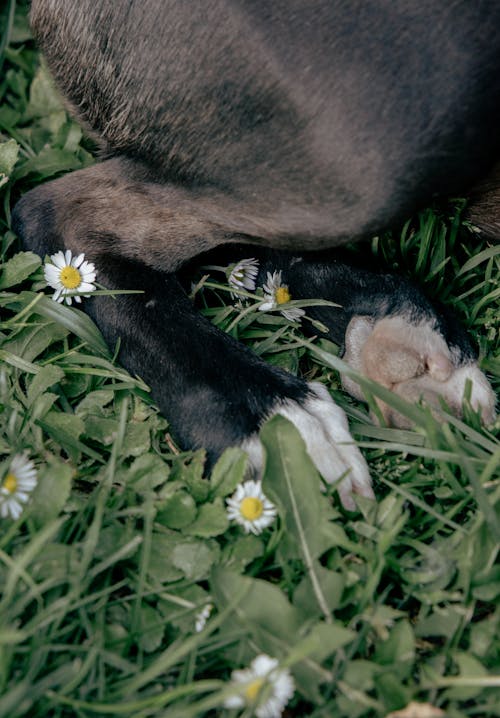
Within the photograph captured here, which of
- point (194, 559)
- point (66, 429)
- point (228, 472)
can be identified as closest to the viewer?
point (194, 559)

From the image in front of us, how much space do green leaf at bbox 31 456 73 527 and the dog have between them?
1.04ft

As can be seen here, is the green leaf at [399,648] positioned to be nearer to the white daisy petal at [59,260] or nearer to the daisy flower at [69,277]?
the daisy flower at [69,277]

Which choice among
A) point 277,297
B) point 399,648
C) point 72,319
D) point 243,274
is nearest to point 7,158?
point 72,319

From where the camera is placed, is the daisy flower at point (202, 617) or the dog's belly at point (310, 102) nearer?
the daisy flower at point (202, 617)

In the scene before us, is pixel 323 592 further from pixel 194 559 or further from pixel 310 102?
pixel 310 102

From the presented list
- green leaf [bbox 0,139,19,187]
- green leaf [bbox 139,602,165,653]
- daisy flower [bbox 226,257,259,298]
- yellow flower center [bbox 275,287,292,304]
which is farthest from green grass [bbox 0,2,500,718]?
green leaf [bbox 0,139,19,187]

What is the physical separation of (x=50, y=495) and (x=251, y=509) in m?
0.39

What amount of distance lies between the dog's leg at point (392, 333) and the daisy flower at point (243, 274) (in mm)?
28

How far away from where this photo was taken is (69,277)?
1993 mm

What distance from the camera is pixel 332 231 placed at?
1.74 metres

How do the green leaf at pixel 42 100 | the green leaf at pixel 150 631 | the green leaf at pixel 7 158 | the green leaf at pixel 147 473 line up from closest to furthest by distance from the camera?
the green leaf at pixel 150 631, the green leaf at pixel 147 473, the green leaf at pixel 7 158, the green leaf at pixel 42 100

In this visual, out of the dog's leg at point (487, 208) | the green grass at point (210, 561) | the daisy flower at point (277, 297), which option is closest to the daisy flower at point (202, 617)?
the green grass at point (210, 561)

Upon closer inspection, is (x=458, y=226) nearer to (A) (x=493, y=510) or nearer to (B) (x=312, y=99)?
(B) (x=312, y=99)

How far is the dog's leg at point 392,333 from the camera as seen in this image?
73.7 inches
